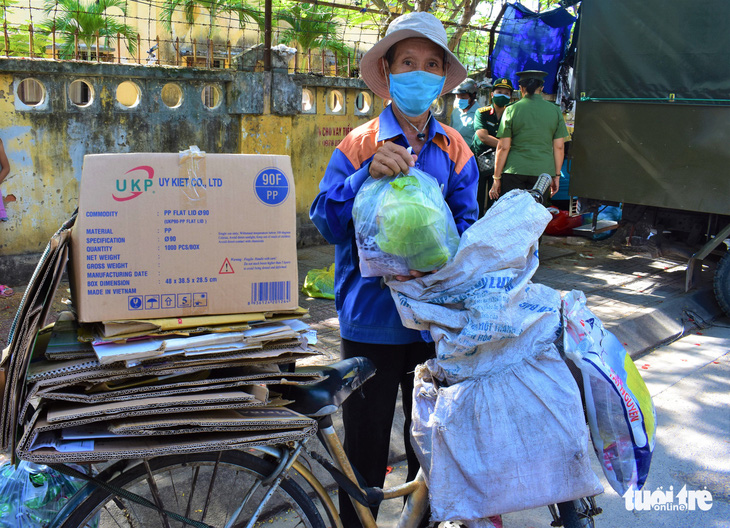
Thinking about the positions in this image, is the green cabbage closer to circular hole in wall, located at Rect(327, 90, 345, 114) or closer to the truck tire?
the truck tire

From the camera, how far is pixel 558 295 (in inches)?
70.6

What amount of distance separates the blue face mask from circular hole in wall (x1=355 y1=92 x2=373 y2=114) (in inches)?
208

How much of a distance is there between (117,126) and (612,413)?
4.86 metres

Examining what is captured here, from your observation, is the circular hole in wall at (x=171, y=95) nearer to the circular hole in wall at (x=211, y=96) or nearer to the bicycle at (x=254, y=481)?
the circular hole in wall at (x=211, y=96)

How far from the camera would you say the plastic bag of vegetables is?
1.66 m

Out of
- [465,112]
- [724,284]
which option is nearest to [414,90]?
[724,284]

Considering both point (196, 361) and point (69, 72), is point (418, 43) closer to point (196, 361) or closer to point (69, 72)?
point (196, 361)

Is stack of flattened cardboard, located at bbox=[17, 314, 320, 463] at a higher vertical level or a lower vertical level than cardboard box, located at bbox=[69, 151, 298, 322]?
lower

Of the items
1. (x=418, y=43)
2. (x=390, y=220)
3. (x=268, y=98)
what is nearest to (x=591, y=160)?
(x=268, y=98)

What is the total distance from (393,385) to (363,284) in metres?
0.39

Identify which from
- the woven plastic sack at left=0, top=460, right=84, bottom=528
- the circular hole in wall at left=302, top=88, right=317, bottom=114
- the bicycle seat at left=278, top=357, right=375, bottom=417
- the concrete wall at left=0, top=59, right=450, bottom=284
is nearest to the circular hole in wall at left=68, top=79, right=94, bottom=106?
the concrete wall at left=0, top=59, right=450, bottom=284

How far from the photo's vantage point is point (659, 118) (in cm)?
579

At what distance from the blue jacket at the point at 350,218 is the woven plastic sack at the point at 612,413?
1.77 ft

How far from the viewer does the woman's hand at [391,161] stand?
1733 millimetres
